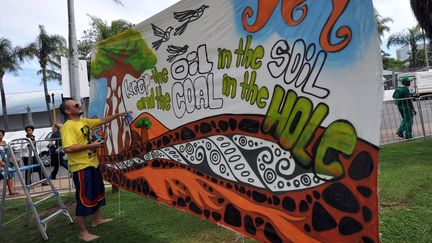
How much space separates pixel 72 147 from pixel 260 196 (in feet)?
8.35

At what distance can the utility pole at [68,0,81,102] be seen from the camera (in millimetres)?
7629

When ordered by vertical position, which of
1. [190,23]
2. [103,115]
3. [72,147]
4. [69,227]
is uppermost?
[190,23]

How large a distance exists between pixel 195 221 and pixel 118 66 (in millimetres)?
2181

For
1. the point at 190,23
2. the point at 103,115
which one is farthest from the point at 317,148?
the point at 103,115

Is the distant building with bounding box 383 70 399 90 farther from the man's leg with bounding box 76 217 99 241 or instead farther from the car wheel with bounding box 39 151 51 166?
the man's leg with bounding box 76 217 99 241

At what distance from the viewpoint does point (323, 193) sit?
7.38ft

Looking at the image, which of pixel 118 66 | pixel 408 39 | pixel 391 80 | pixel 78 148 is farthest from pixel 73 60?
pixel 408 39

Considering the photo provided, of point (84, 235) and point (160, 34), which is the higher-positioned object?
point (160, 34)

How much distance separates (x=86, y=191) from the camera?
14.5 ft

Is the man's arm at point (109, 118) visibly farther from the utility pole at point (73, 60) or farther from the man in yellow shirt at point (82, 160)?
the utility pole at point (73, 60)

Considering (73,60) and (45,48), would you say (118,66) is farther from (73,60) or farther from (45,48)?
(45,48)

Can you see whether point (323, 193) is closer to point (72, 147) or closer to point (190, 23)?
point (190, 23)

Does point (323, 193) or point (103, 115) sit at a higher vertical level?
point (103, 115)

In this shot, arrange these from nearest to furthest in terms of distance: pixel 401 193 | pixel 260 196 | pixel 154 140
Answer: pixel 260 196 → pixel 154 140 → pixel 401 193
